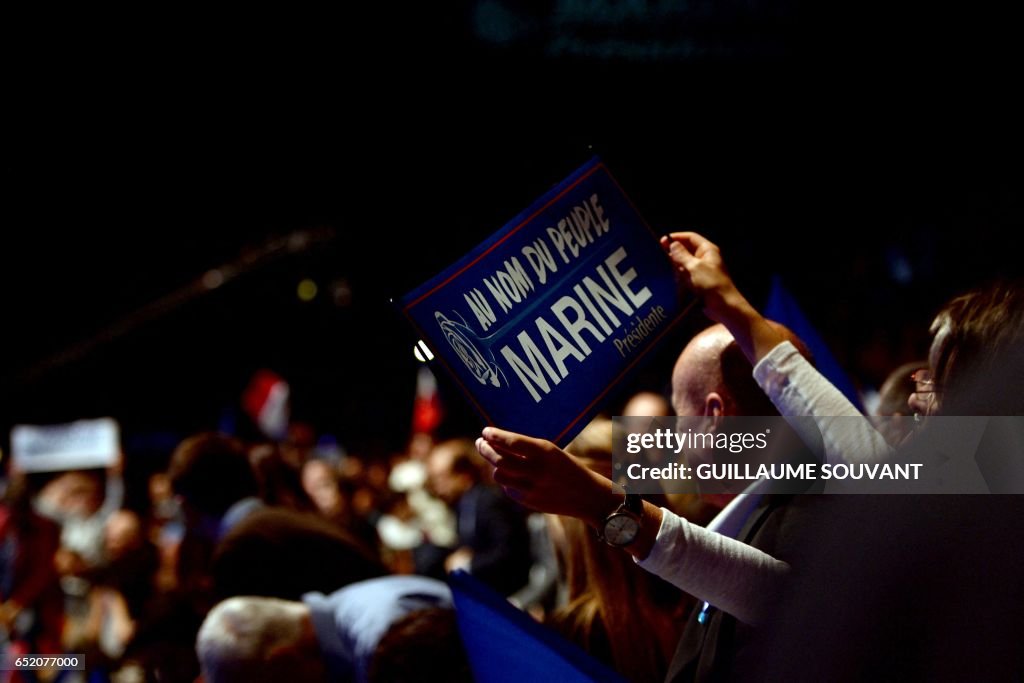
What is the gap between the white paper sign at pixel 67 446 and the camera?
7.64m

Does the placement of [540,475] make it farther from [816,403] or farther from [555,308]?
[816,403]

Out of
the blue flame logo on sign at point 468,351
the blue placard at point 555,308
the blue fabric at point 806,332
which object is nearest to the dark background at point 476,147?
the blue fabric at point 806,332

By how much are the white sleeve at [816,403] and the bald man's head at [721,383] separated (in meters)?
0.19

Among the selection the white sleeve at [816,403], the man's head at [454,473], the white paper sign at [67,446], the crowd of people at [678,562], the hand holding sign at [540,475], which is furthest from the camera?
the white paper sign at [67,446]

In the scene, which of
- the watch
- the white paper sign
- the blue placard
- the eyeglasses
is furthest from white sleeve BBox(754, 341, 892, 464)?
the white paper sign

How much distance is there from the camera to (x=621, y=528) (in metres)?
1.24

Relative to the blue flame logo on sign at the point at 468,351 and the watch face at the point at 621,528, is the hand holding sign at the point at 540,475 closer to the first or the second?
the watch face at the point at 621,528

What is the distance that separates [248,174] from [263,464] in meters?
9.99

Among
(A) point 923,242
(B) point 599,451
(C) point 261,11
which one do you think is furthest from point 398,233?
(B) point 599,451

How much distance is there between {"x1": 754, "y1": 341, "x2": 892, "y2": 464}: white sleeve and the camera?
4.81 ft

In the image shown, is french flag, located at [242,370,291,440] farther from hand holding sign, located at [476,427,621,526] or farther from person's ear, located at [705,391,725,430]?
hand holding sign, located at [476,427,621,526]

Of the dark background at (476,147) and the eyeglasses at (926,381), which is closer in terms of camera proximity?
the eyeglasses at (926,381)

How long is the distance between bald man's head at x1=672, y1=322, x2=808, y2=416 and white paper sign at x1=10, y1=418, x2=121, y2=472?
293 inches

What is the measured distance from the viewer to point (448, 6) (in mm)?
7781
